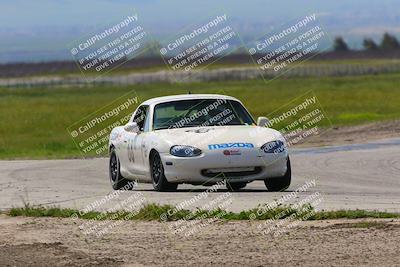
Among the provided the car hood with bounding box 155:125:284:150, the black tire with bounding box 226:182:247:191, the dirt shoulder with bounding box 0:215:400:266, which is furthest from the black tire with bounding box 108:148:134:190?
the dirt shoulder with bounding box 0:215:400:266

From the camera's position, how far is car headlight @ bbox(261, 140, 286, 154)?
57.7ft

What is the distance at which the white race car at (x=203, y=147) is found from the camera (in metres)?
17.5

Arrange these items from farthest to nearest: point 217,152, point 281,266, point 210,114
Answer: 1. point 210,114
2. point 217,152
3. point 281,266

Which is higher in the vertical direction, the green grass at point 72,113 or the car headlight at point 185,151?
the car headlight at point 185,151

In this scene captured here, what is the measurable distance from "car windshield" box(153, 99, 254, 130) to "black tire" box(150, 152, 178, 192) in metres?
0.67

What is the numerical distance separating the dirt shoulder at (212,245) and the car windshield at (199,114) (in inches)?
207

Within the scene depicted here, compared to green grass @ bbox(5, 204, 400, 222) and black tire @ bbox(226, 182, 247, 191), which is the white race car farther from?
green grass @ bbox(5, 204, 400, 222)

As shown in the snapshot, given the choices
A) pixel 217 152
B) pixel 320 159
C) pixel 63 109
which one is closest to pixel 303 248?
pixel 217 152

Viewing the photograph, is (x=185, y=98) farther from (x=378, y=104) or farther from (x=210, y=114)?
(x=378, y=104)

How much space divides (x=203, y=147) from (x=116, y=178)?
2955mm

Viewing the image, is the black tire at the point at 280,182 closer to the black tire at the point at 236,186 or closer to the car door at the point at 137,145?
the black tire at the point at 236,186

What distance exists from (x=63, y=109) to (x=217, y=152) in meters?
47.2

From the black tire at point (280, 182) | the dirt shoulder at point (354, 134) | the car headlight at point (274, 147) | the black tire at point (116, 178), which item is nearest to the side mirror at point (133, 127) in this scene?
the black tire at point (116, 178)

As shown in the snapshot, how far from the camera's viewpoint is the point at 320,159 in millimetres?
26109
